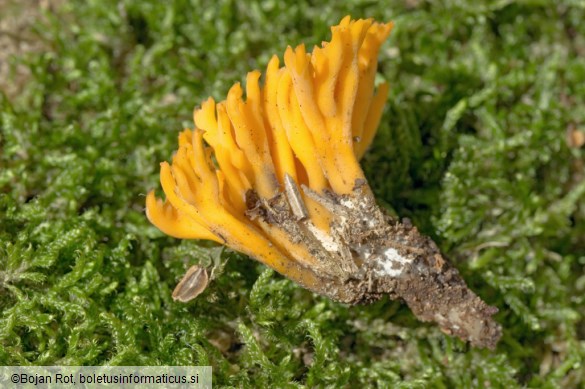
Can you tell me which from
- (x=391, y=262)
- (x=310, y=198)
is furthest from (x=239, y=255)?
(x=391, y=262)

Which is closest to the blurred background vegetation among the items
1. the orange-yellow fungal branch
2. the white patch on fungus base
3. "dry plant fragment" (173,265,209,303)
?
"dry plant fragment" (173,265,209,303)

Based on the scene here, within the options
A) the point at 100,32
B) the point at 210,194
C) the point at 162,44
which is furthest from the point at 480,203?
the point at 100,32

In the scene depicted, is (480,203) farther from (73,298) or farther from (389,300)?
(73,298)

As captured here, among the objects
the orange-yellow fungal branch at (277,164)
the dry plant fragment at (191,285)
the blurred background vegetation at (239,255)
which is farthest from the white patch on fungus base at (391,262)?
the dry plant fragment at (191,285)

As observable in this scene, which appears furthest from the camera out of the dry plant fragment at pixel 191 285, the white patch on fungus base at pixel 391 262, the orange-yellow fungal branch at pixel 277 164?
the dry plant fragment at pixel 191 285

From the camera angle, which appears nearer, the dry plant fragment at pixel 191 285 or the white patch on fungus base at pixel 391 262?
the white patch on fungus base at pixel 391 262

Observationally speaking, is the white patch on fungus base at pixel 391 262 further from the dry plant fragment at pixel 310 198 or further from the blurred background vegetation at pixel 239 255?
the blurred background vegetation at pixel 239 255
